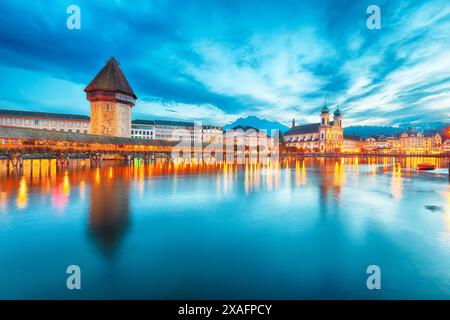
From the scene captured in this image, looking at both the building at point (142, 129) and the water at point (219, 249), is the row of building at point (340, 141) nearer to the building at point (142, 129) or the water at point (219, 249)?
the building at point (142, 129)

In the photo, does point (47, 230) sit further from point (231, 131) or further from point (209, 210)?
point (231, 131)

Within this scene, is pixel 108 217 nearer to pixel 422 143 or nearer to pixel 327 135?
pixel 327 135

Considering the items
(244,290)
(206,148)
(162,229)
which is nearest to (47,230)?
(162,229)

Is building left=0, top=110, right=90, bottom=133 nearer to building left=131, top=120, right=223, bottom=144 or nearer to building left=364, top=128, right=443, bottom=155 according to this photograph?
building left=131, top=120, right=223, bottom=144

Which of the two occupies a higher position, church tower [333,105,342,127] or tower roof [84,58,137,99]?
church tower [333,105,342,127]

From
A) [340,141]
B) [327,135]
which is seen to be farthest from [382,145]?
[327,135]

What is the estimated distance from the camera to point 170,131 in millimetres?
119875

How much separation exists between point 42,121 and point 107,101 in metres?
45.6

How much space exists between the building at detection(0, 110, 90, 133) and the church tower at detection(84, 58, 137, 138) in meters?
40.4

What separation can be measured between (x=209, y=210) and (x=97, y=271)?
5.35 m

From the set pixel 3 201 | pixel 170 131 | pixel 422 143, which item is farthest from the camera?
pixel 422 143

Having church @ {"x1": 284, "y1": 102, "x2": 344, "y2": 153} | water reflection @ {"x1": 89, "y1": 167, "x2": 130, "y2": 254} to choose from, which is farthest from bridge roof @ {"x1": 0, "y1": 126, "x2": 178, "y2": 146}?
church @ {"x1": 284, "y1": 102, "x2": 344, "y2": 153}

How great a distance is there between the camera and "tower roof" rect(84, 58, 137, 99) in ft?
170

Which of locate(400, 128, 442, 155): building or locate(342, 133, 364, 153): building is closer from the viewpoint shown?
locate(400, 128, 442, 155): building
